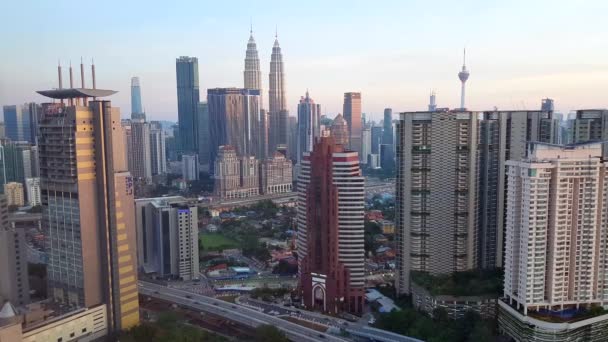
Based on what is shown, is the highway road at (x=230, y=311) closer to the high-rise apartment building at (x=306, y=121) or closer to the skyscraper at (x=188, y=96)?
the high-rise apartment building at (x=306, y=121)

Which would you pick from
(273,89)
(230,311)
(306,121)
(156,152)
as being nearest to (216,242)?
(230,311)

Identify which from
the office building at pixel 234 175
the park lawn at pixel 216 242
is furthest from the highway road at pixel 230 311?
the office building at pixel 234 175

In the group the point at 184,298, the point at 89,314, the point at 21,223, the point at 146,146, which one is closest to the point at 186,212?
the point at 184,298

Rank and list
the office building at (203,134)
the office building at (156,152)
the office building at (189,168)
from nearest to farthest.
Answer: the office building at (156,152) → the office building at (189,168) → the office building at (203,134)

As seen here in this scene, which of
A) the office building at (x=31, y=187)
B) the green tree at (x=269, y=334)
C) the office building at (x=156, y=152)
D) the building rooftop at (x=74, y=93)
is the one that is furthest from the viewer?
the office building at (x=156, y=152)

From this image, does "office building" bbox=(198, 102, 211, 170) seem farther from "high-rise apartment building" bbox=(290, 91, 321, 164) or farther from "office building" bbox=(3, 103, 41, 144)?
"office building" bbox=(3, 103, 41, 144)

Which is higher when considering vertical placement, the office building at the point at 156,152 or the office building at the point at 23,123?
the office building at the point at 23,123

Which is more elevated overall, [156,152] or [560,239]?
[156,152]

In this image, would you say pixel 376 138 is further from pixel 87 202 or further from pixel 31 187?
pixel 87 202
